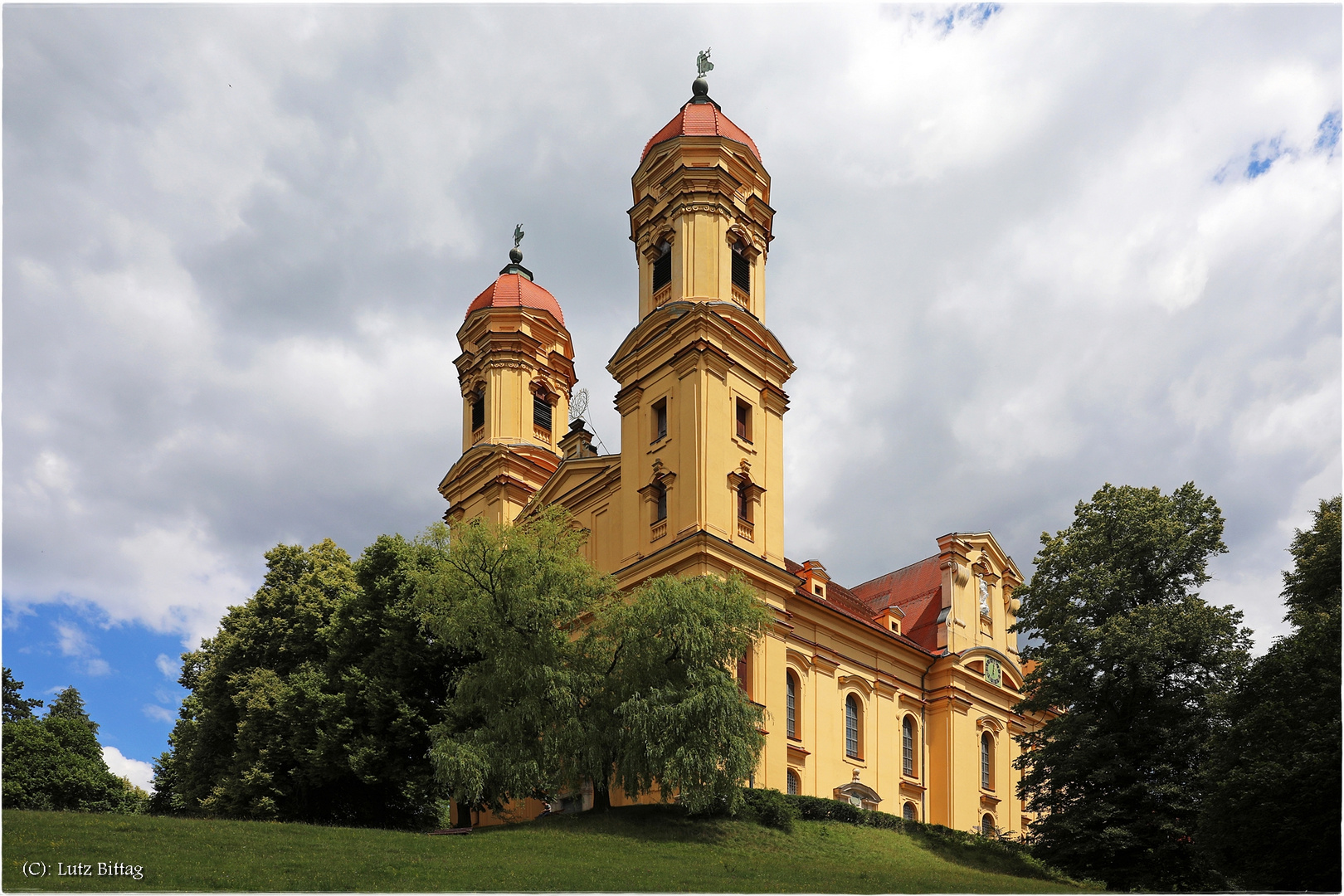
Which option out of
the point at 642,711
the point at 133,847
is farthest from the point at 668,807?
the point at 133,847

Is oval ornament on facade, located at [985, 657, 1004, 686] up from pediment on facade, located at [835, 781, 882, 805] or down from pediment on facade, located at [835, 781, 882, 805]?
up

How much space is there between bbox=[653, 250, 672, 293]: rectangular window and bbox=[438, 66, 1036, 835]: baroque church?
91mm

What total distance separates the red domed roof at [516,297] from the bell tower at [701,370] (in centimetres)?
964

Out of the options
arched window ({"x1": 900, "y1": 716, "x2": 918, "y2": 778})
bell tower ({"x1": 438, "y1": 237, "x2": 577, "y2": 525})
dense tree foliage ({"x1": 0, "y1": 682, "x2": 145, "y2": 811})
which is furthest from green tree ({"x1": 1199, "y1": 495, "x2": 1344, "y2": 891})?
dense tree foliage ({"x1": 0, "y1": 682, "x2": 145, "y2": 811})

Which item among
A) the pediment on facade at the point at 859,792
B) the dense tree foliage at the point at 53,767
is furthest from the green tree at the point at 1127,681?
the dense tree foliage at the point at 53,767

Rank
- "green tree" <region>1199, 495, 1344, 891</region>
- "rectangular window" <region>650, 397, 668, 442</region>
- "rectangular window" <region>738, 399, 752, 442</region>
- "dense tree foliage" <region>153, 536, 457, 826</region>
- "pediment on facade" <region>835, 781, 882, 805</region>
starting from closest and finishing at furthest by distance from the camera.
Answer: "green tree" <region>1199, 495, 1344, 891</region>, "dense tree foliage" <region>153, 536, 457, 826</region>, "pediment on facade" <region>835, 781, 882, 805</region>, "rectangular window" <region>738, 399, 752, 442</region>, "rectangular window" <region>650, 397, 668, 442</region>

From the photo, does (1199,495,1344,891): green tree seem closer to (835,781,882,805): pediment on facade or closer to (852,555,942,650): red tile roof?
(835,781,882,805): pediment on facade

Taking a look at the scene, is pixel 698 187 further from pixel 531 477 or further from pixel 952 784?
pixel 952 784

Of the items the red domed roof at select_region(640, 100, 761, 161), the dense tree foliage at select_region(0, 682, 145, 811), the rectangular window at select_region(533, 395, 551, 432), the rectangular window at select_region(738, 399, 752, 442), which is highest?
the red domed roof at select_region(640, 100, 761, 161)

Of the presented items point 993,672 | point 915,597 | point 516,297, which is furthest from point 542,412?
point 993,672

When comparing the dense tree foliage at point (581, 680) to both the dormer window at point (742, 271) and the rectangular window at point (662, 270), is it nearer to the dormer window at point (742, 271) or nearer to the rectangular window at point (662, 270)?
the rectangular window at point (662, 270)

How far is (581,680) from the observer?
2697 cm

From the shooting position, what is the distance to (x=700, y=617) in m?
26.8

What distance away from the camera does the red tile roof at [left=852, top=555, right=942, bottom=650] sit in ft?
144
